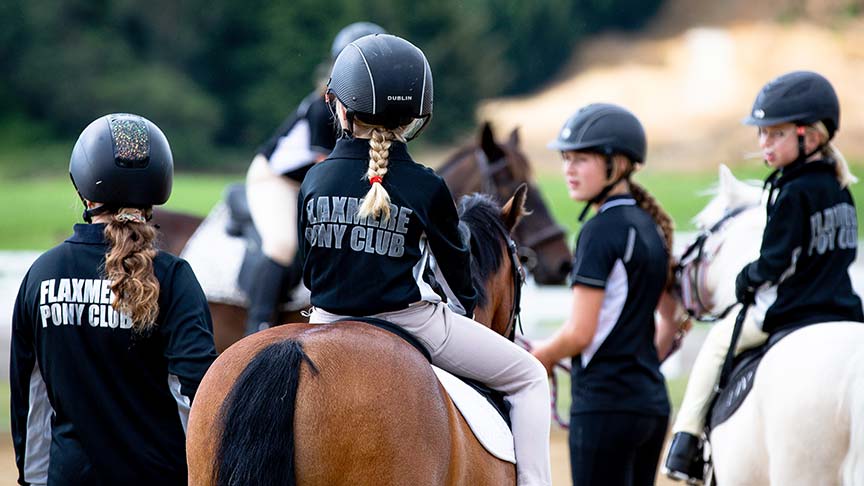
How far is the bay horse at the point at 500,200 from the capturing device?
7902 mm

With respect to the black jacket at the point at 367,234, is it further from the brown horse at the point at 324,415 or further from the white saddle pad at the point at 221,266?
the white saddle pad at the point at 221,266

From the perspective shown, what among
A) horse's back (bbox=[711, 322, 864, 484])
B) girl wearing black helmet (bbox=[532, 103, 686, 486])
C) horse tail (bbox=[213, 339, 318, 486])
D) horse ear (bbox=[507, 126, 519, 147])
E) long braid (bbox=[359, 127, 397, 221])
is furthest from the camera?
horse ear (bbox=[507, 126, 519, 147])

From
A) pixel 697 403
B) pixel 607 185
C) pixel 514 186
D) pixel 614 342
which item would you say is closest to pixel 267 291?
pixel 514 186

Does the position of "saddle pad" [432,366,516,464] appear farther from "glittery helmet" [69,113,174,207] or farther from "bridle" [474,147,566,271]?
"bridle" [474,147,566,271]

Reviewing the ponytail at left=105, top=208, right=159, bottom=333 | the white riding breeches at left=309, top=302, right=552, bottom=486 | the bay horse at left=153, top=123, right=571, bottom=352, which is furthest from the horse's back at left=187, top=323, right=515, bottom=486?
the bay horse at left=153, top=123, right=571, bottom=352

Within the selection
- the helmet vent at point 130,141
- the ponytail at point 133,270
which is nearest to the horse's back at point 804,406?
the ponytail at point 133,270

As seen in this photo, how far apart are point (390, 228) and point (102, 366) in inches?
37.9

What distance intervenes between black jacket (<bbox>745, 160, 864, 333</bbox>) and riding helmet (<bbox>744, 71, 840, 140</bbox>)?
202 millimetres

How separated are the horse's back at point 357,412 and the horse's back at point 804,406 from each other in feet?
5.60

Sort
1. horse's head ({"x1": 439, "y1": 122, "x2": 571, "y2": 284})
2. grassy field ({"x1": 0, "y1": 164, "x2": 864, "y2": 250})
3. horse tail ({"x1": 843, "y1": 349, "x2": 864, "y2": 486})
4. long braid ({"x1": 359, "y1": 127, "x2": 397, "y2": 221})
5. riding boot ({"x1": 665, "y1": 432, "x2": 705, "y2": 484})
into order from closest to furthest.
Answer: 1. long braid ({"x1": 359, "y1": 127, "x2": 397, "y2": 221})
2. horse tail ({"x1": 843, "y1": 349, "x2": 864, "y2": 486})
3. riding boot ({"x1": 665, "y1": 432, "x2": 705, "y2": 484})
4. horse's head ({"x1": 439, "y1": 122, "x2": 571, "y2": 284})
5. grassy field ({"x1": 0, "y1": 164, "x2": 864, "y2": 250})

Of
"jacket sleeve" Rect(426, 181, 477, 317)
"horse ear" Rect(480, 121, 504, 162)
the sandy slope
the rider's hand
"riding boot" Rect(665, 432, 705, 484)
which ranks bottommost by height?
"riding boot" Rect(665, 432, 705, 484)

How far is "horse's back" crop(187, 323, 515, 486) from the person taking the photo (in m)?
2.92

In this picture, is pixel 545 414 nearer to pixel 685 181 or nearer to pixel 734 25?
pixel 685 181

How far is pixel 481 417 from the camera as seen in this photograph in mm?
3410
